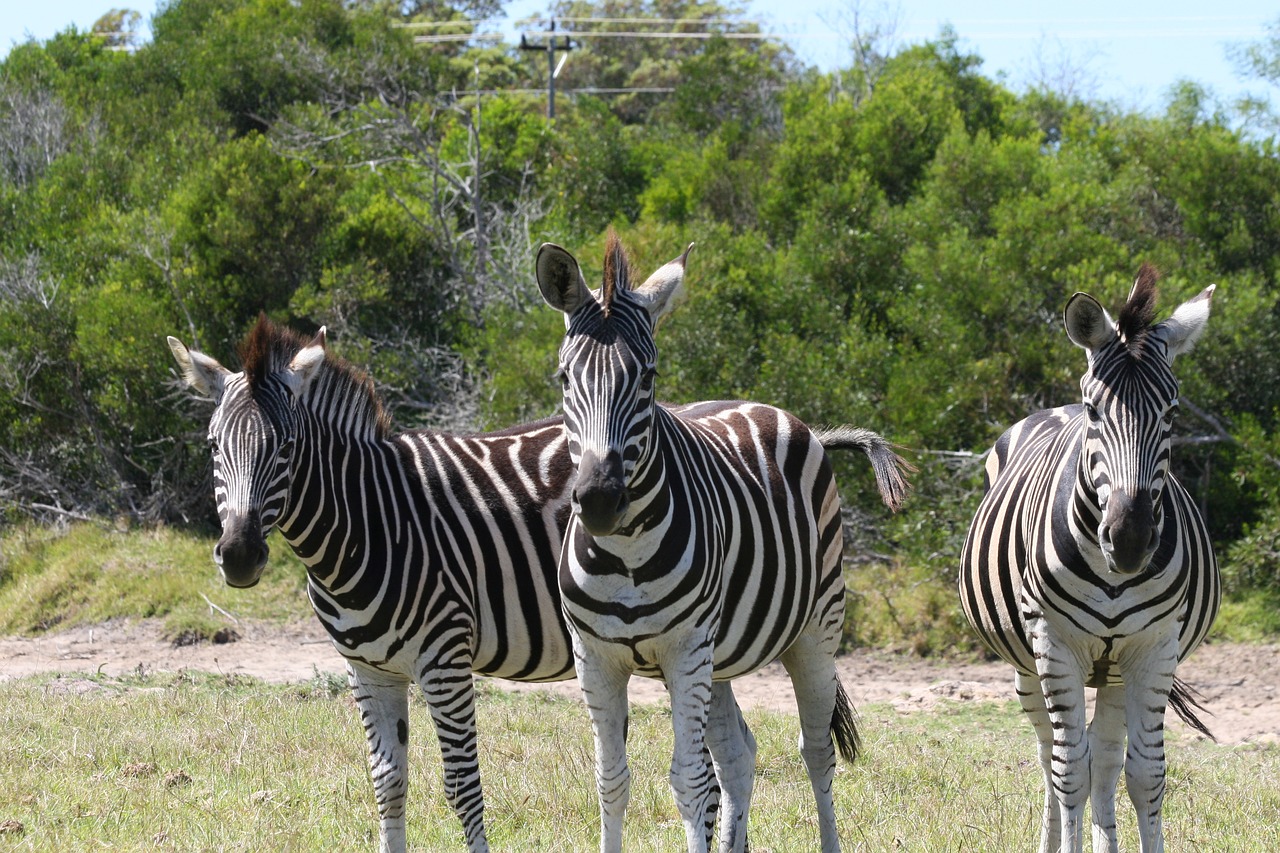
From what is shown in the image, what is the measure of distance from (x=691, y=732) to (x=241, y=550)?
64.0 inches

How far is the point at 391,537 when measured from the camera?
4840 mm

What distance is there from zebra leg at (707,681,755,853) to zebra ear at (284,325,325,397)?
2036 mm

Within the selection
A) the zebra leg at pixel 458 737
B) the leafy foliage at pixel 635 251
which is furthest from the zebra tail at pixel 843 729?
the leafy foliage at pixel 635 251

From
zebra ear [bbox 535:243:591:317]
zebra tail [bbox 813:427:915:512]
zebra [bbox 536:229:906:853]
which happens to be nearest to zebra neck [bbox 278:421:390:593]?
zebra [bbox 536:229:906:853]

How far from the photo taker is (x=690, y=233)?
15086mm

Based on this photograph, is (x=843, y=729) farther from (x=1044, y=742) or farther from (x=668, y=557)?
(x=668, y=557)

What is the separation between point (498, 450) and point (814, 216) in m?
10.3

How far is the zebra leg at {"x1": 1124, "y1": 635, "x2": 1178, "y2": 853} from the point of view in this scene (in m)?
4.33

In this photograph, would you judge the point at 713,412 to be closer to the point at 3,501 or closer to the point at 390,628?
the point at 390,628

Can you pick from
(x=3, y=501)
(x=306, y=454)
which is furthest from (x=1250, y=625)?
(x=3, y=501)

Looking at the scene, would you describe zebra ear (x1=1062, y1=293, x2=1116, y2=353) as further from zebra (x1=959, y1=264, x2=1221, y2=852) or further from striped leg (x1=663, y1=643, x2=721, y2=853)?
striped leg (x1=663, y1=643, x2=721, y2=853)

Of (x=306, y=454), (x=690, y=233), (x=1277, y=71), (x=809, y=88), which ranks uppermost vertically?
(x=809, y=88)

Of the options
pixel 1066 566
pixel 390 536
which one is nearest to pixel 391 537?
pixel 390 536

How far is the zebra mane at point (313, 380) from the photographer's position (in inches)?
179
